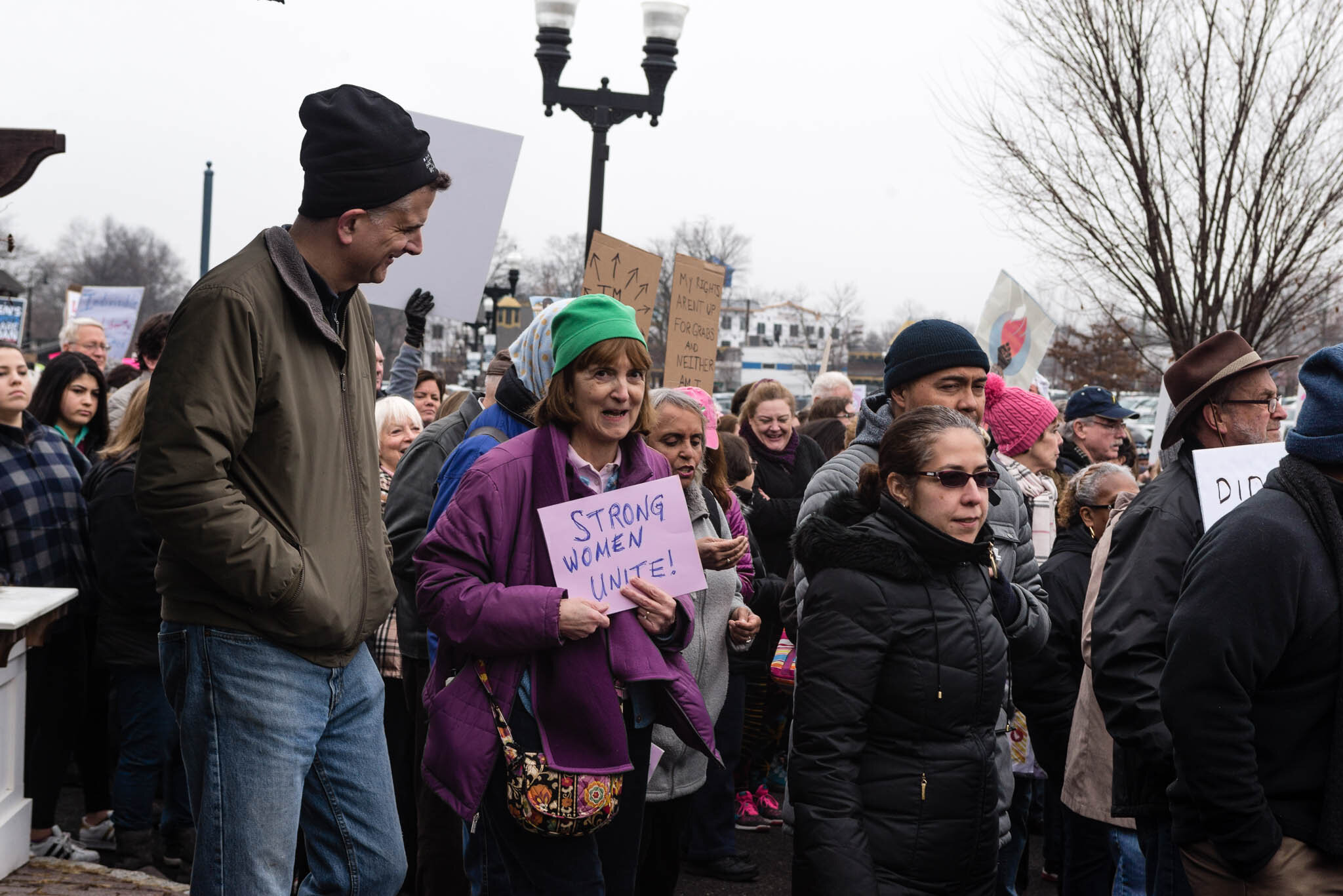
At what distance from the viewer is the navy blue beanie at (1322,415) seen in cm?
267

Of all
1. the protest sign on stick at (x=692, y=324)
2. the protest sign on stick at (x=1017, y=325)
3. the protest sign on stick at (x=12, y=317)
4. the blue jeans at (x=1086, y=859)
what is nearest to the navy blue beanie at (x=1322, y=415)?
the blue jeans at (x=1086, y=859)

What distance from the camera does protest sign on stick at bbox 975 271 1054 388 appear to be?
11344 mm

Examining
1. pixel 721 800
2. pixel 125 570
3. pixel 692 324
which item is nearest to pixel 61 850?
pixel 125 570

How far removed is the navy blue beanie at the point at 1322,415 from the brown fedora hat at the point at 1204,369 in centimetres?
86

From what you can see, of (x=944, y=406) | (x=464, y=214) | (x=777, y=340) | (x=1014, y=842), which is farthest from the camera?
(x=777, y=340)

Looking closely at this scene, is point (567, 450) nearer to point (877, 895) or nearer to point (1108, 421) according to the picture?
point (877, 895)

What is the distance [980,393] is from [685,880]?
3015mm

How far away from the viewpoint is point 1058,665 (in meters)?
4.66

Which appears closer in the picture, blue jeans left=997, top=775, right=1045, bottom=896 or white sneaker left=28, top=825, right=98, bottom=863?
blue jeans left=997, top=775, right=1045, bottom=896

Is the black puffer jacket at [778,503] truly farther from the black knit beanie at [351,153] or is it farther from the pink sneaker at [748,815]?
the black knit beanie at [351,153]

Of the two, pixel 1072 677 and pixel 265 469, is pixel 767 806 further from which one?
pixel 265 469

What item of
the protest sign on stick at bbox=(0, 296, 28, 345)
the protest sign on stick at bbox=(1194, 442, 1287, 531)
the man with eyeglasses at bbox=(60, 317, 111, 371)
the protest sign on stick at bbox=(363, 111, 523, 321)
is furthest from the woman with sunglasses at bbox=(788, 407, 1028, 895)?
the protest sign on stick at bbox=(0, 296, 28, 345)

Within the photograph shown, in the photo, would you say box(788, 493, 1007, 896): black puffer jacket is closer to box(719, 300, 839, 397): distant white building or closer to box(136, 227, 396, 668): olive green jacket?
box(136, 227, 396, 668): olive green jacket

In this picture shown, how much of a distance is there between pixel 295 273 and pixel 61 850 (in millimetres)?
3842
